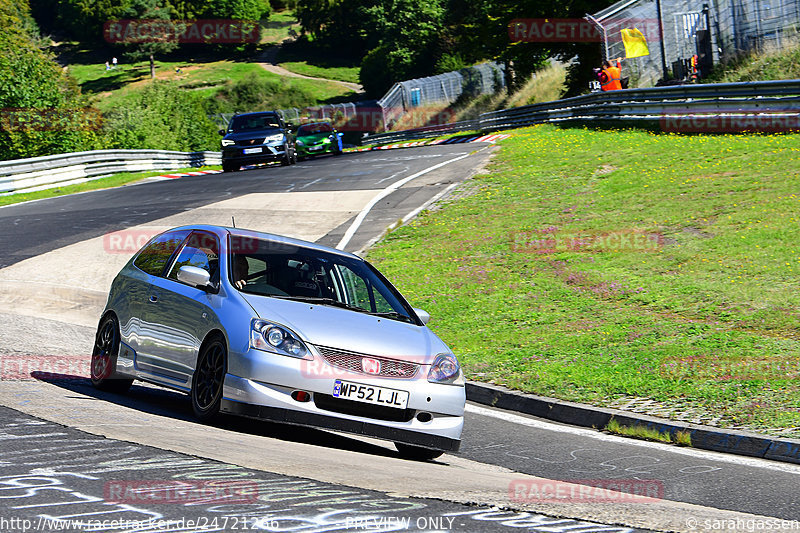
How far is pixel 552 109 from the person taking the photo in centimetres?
3612

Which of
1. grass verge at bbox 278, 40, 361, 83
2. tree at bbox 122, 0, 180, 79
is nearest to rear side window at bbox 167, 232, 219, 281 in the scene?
grass verge at bbox 278, 40, 361, 83

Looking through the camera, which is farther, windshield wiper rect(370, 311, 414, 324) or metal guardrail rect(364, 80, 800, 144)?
metal guardrail rect(364, 80, 800, 144)

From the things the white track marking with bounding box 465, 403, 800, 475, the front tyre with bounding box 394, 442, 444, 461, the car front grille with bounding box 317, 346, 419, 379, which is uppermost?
the car front grille with bounding box 317, 346, 419, 379

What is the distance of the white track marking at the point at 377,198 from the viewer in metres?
18.6

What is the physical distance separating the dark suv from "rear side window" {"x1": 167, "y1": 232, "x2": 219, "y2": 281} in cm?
2540

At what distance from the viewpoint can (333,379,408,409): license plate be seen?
684 centimetres

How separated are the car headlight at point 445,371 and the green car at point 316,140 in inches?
1265

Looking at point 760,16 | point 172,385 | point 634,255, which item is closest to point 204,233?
point 172,385

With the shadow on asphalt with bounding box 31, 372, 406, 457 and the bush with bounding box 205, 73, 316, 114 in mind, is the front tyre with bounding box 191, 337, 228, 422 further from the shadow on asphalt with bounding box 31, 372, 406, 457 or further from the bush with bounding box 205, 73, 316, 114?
the bush with bounding box 205, 73, 316, 114

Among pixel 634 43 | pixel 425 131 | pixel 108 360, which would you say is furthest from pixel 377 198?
pixel 425 131

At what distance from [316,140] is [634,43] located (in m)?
12.8

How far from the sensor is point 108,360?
28.7 feet

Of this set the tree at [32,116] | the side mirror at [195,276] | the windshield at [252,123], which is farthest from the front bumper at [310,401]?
the tree at [32,116]

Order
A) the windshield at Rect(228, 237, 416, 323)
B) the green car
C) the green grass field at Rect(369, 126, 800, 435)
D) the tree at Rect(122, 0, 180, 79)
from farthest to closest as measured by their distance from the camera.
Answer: the tree at Rect(122, 0, 180, 79) < the green car < the green grass field at Rect(369, 126, 800, 435) < the windshield at Rect(228, 237, 416, 323)
